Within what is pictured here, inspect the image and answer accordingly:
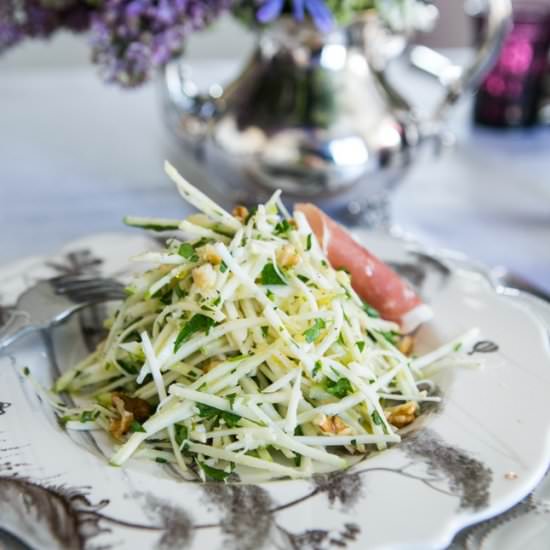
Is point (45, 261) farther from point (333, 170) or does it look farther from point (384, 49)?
point (384, 49)

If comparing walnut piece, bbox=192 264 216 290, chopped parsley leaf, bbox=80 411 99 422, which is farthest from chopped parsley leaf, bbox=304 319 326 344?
A: chopped parsley leaf, bbox=80 411 99 422

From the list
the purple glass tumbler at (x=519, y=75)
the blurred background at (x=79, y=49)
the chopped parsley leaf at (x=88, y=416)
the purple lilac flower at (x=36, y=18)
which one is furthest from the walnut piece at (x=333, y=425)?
the blurred background at (x=79, y=49)

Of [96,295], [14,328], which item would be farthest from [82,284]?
[14,328]

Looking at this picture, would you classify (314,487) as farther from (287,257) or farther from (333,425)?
(287,257)

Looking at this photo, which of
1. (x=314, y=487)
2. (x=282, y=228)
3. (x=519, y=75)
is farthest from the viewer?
Answer: (x=519, y=75)

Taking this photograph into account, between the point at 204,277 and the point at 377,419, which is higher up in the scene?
the point at 204,277

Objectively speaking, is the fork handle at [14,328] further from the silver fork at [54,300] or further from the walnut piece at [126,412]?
the walnut piece at [126,412]
